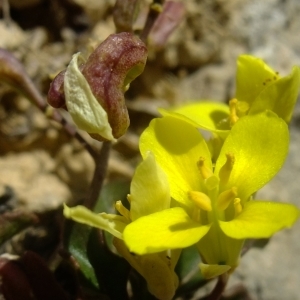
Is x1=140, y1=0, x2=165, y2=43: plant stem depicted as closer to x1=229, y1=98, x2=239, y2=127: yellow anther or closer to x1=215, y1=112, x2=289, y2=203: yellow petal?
x1=229, y1=98, x2=239, y2=127: yellow anther

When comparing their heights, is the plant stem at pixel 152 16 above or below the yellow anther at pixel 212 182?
above

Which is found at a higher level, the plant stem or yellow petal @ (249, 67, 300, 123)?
the plant stem

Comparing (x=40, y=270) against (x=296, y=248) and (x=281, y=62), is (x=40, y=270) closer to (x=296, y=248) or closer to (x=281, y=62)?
(x=296, y=248)

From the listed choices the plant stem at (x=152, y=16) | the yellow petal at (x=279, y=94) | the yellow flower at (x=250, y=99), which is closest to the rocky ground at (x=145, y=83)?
the plant stem at (x=152, y=16)

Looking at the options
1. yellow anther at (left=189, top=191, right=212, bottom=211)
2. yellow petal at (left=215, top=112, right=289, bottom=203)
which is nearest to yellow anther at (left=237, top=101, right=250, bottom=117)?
yellow petal at (left=215, top=112, right=289, bottom=203)

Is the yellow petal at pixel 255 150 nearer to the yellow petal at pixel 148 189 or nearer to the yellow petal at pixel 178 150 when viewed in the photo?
the yellow petal at pixel 178 150

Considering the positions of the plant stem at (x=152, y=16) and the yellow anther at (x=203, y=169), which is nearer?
the yellow anther at (x=203, y=169)

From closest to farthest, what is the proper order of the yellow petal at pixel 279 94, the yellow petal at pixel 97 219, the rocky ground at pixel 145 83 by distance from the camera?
1. the yellow petal at pixel 97 219
2. the yellow petal at pixel 279 94
3. the rocky ground at pixel 145 83
